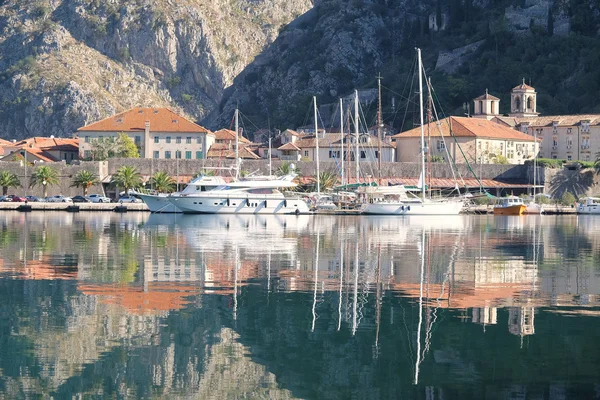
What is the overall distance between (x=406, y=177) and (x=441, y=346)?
278ft

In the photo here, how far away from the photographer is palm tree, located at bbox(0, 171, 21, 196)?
101m

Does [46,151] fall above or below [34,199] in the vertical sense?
above

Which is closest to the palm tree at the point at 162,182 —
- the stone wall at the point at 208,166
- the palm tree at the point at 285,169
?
the stone wall at the point at 208,166

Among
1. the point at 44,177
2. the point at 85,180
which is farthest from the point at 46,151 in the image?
the point at 85,180

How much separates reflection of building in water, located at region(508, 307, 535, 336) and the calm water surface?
5cm

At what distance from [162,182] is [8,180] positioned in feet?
48.3

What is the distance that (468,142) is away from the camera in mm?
116500

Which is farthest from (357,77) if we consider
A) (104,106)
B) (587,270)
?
(587,270)

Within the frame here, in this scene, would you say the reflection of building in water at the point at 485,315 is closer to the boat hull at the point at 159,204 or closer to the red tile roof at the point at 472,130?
the boat hull at the point at 159,204

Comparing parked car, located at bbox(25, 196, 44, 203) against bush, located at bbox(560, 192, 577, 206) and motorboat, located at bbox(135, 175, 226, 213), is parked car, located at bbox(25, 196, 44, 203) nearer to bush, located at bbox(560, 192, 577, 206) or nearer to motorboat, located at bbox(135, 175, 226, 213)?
motorboat, located at bbox(135, 175, 226, 213)

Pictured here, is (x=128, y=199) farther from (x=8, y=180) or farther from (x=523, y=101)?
(x=523, y=101)

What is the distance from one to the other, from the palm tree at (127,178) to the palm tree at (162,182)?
1.61 metres

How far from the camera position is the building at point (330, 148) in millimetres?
113681

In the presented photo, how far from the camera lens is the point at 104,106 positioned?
19800 cm
